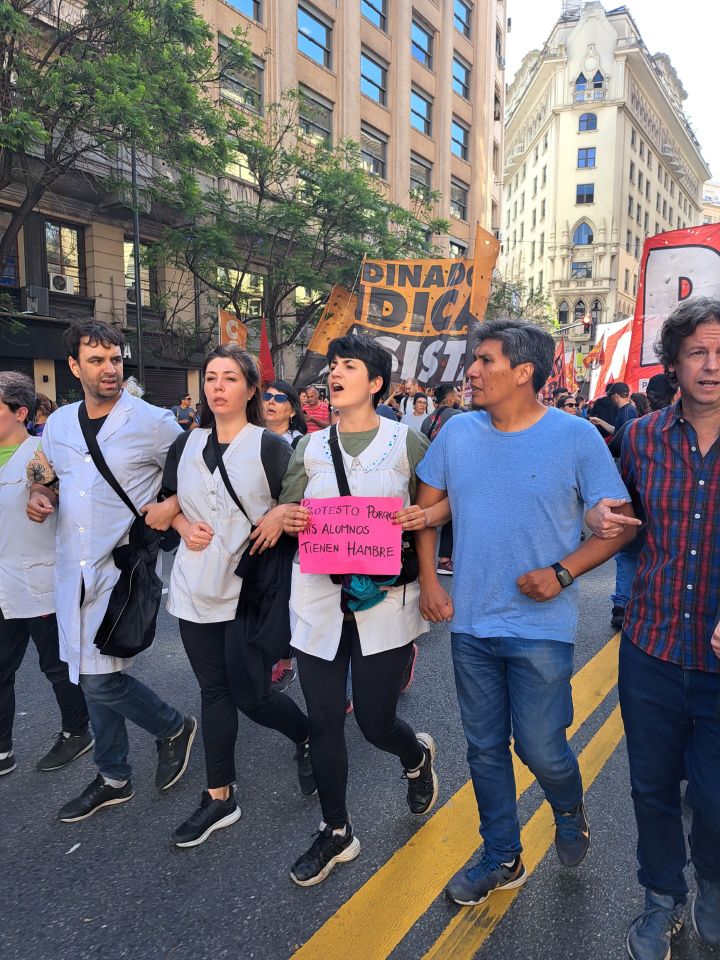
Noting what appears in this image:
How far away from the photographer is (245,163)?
19.4 metres

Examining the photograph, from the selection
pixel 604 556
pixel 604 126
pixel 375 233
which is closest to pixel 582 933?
Answer: pixel 604 556

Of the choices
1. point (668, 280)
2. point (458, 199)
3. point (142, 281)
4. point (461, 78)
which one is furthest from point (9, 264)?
point (461, 78)

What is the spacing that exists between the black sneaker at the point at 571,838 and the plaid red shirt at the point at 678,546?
29.8 inches

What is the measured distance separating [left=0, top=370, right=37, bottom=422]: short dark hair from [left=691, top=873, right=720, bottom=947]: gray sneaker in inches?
128

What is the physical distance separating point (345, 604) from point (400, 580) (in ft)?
0.73

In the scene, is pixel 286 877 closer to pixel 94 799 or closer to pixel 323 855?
pixel 323 855

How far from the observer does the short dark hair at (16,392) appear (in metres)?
3.09

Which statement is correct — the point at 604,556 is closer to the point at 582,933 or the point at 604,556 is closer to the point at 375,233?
the point at 582,933

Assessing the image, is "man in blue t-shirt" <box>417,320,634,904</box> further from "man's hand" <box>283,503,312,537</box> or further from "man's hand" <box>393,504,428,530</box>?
"man's hand" <box>283,503,312,537</box>

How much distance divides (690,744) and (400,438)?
1.39 meters

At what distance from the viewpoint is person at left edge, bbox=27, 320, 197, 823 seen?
8.97ft

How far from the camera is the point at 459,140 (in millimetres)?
31078

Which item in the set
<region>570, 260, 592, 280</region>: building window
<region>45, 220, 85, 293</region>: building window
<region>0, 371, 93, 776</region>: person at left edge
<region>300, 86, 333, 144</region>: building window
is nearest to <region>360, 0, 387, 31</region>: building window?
<region>300, 86, 333, 144</region>: building window

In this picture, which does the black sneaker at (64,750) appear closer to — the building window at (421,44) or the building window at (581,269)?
the building window at (421,44)
